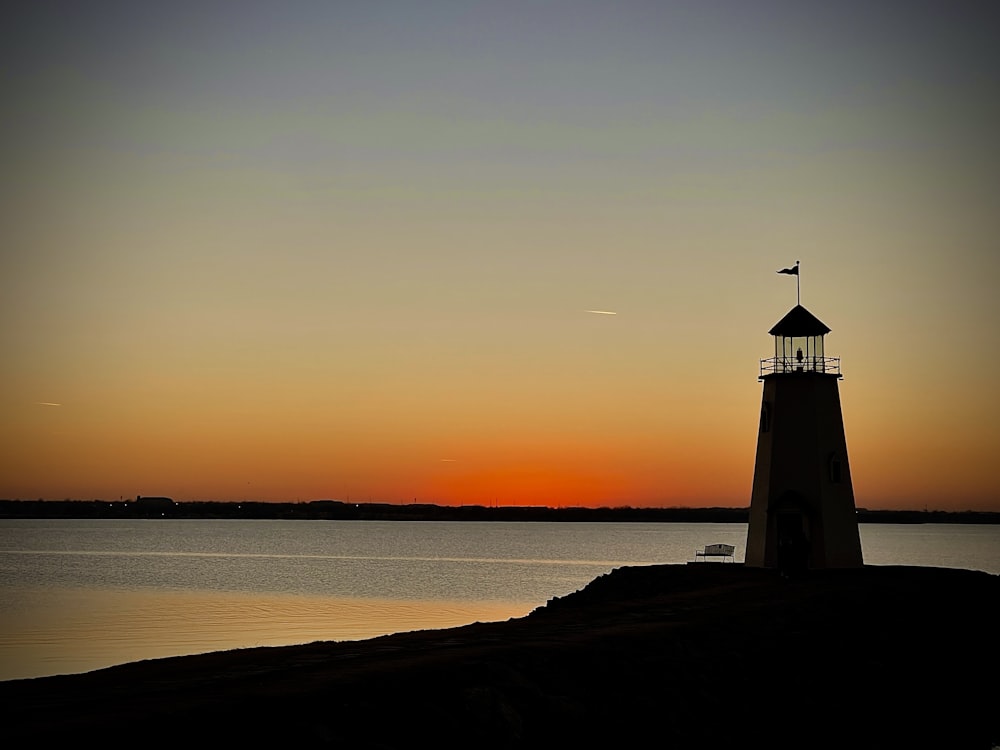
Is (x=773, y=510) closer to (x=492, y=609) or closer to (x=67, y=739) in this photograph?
(x=492, y=609)

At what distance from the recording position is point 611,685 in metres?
16.4

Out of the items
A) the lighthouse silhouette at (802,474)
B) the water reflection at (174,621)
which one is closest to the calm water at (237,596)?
the water reflection at (174,621)

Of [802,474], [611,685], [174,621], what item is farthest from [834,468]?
[174,621]

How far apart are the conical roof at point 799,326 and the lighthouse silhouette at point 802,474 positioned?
345mm

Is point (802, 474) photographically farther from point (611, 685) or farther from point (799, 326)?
point (611, 685)

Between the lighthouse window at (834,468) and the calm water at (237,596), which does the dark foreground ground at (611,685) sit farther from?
the calm water at (237,596)

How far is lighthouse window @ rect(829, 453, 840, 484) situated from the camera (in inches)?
1388

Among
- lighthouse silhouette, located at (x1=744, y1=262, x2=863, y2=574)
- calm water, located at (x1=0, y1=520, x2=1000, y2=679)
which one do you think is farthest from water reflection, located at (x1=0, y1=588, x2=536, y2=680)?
lighthouse silhouette, located at (x1=744, y1=262, x2=863, y2=574)

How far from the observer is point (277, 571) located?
8512 cm

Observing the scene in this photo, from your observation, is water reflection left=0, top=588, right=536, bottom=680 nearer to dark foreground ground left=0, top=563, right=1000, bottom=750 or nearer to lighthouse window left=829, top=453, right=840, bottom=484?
dark foreground ground left=0, top=563, right=1000, bottom=750

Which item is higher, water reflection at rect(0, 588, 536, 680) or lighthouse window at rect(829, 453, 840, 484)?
lighthouse window at rect(829, 453, 840, 484)

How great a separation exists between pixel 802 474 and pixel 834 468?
1.08m

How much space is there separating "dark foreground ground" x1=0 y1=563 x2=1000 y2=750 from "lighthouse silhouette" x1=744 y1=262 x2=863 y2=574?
15.3 feet

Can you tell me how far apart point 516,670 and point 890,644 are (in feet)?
39.4
